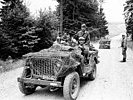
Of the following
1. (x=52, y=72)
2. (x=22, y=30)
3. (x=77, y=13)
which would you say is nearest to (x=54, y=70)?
(x=52, y=72)

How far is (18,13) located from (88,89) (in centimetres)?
946

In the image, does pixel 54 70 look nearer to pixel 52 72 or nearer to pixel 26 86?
pixel 52 72

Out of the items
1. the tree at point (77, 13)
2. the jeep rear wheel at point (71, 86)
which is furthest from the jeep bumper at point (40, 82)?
the tree at point (77, 13)

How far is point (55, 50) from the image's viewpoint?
727 cm

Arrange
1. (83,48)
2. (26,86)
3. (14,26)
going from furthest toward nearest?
(14,26) < (83,48) < (26,86)

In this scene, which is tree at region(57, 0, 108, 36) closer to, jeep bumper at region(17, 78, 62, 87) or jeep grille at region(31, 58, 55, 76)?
jeep grille at region(31, 58, 55, 76)

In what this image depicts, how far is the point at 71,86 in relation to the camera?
21.2 ft

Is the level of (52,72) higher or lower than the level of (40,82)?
higher

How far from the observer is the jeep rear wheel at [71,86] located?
6.25 m

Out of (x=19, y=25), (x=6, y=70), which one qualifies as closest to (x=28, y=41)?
(x=19, y=25)

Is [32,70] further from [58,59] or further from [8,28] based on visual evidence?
[8,28]

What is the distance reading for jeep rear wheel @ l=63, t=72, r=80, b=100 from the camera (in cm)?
625

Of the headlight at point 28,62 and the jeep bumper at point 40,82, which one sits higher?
the headlight at point 28,62

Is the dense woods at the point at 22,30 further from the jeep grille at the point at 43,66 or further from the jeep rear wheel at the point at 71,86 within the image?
the jeep rear wheel at the point at 71,86
